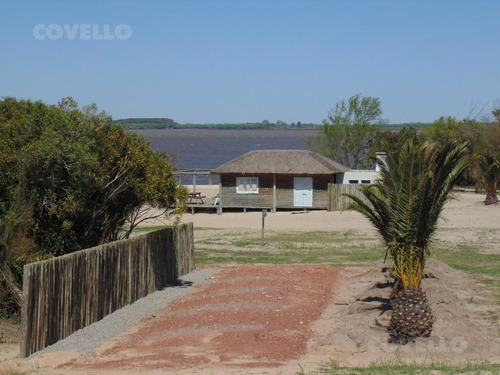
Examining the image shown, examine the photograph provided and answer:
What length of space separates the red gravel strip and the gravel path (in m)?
0.34

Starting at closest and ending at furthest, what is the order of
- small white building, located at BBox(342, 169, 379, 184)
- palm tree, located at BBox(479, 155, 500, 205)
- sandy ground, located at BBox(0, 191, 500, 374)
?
sandy ground, located at BBox(0, 191, 500, 374), palm tree, located at BBox(479, 155, 500, 205), small white building, located at BBox(342, 169, 379, 184)

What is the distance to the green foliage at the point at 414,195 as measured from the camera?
574 inches

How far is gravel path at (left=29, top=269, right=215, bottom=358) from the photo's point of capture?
14.3 metres

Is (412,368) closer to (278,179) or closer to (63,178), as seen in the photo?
(63,178)

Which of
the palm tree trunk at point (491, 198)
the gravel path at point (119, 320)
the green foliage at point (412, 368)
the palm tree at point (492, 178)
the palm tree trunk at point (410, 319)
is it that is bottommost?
the gravel path at point (119, 320)

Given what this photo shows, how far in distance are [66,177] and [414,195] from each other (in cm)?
769

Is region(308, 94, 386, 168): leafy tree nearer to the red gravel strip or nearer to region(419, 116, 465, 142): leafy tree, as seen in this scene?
region(419, 116, 465, 142): leafy tree

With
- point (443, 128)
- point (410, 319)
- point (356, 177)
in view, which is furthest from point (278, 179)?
point (410, 319)

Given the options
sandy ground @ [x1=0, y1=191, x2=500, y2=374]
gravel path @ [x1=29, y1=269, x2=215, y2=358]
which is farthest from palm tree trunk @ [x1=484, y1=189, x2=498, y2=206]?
gravel path @ [x1=29, y1=269, x2=215, y2=358]

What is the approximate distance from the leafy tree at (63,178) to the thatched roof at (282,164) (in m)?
24.7

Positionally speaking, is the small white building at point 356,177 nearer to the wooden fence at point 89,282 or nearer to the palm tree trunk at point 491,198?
the palm tree trunk at point 491,198

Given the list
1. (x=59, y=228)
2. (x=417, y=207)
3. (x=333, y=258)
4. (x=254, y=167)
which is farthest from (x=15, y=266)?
(x=254, y=167)

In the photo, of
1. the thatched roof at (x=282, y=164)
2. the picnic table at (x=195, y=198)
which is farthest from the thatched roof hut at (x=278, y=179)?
→ the picnic table at (x=195, y=198)

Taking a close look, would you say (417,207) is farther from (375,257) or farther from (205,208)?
(205,208)
